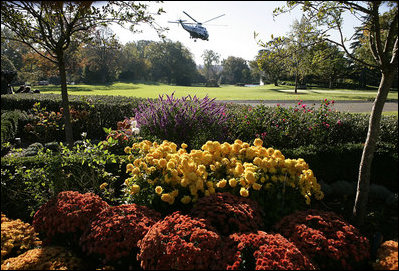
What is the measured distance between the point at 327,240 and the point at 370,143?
4.14 ft

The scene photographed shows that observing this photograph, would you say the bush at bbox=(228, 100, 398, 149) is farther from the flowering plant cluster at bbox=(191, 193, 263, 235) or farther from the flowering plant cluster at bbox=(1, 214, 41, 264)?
the flowering plant cluster at bbox=(1, 214, 41, 264)

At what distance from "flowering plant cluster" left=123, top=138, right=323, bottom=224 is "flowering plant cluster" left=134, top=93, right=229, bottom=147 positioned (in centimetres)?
208

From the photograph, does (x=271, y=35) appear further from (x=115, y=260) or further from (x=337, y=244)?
(x=115, y=260)

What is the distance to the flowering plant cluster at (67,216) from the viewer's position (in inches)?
95.4

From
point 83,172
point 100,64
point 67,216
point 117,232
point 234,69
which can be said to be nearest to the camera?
point 117,232

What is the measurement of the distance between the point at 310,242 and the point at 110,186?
2534 millimetres

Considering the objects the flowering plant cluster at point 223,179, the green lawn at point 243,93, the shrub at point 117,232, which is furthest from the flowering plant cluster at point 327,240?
the green lawn at point 243,93

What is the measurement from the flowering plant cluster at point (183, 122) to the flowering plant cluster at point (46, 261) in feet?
10.1

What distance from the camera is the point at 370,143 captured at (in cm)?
279

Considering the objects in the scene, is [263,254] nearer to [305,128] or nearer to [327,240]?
[327,240]

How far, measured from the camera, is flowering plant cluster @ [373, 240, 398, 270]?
74.5 inches

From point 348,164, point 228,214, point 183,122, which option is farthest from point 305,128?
point 228,214

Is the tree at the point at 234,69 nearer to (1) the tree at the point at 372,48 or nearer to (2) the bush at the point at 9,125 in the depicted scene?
(2) the bush at the point at 9,125

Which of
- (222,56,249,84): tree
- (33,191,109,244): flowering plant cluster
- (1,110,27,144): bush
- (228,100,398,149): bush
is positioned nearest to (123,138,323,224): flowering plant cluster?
(33,191,109,244): flowering plant cluster
